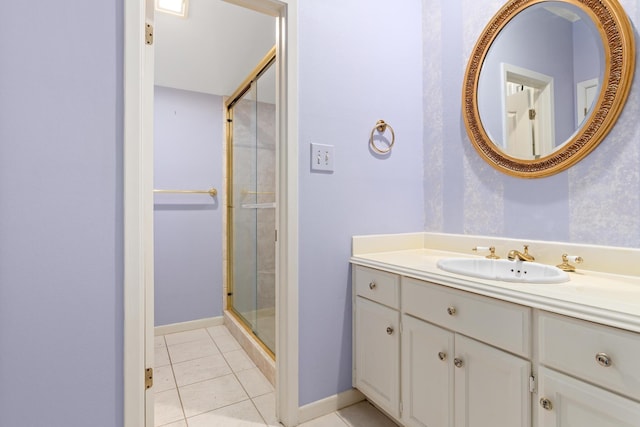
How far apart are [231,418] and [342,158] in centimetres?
138

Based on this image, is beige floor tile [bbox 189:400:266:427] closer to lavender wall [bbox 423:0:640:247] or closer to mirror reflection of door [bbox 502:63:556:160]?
lavender wall [bbox 423:0:640:247]

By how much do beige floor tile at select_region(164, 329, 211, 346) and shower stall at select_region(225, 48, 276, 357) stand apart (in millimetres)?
297

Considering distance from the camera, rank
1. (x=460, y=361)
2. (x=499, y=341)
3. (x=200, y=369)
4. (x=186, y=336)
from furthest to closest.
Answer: (x=186, y=336) < (x=200, y=369) < (x=460, y=361) < (x=499, y=341)

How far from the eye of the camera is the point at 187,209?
8.97ft

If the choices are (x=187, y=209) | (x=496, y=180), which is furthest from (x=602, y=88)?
(x=187, y=209)

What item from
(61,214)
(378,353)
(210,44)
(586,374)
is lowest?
(378,353)

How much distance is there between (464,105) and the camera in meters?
1.61

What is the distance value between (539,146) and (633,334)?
903mm

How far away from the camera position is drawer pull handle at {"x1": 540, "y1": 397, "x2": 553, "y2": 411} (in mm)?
797

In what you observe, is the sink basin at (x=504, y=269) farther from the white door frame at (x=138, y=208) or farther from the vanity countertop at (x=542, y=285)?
the white door frame at (x=138, y=208)

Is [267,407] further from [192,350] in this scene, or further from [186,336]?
[186,336]

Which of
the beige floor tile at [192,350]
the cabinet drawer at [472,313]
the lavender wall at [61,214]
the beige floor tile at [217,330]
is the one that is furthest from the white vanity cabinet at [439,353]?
the beige floor tile at [217,330]

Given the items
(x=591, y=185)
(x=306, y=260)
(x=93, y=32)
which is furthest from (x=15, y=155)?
(x=591, y=185)

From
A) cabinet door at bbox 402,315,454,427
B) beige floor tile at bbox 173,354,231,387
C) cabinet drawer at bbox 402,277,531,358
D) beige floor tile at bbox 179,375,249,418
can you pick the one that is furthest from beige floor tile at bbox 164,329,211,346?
cabinet drawer at bbox 402,277,531,358
